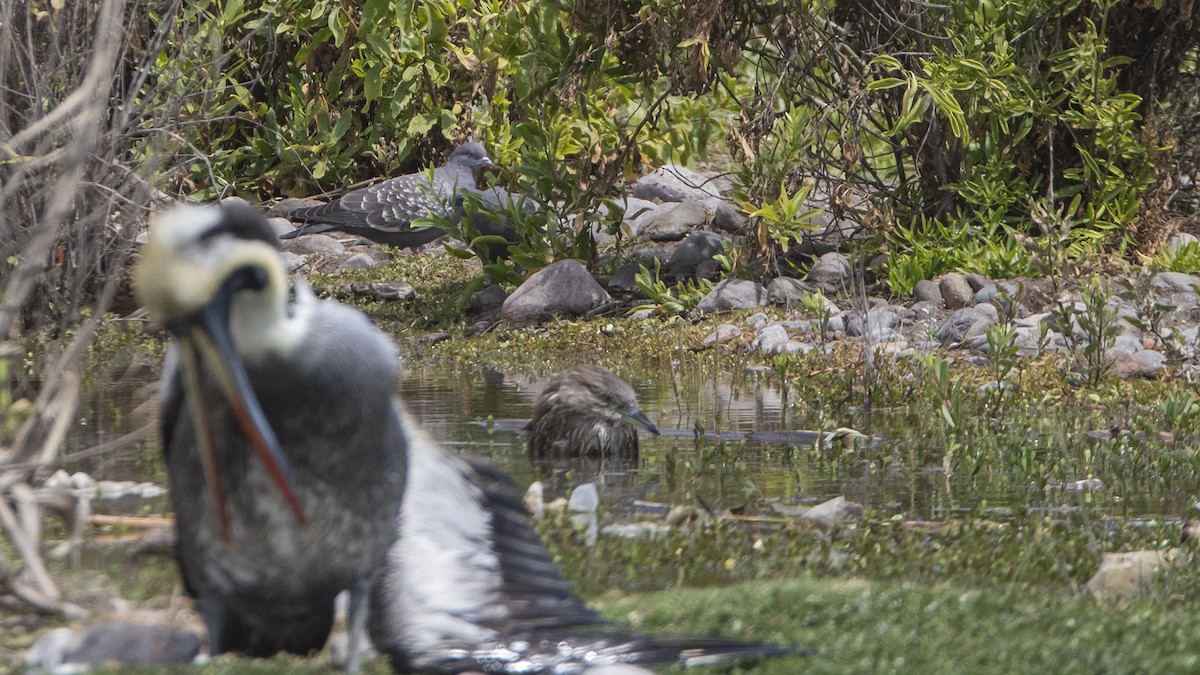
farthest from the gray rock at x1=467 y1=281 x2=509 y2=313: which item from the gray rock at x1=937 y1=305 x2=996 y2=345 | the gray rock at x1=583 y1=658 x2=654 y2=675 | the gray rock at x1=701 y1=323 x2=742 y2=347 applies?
the gray rock at x1=583 y1=658 x2=654 y2=675

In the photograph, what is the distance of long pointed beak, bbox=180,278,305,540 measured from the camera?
3.22 m

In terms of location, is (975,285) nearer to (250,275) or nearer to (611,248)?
(611,248)

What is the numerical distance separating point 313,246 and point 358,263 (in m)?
0.84

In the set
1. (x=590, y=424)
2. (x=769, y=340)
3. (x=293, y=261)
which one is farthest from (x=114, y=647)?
(x=293, y=261)

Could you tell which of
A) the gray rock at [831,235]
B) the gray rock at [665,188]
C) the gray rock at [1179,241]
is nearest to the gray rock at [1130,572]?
the gray rock at [1179,241]

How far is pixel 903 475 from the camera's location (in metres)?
6.82

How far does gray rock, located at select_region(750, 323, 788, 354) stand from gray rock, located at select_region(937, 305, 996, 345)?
1.00 m

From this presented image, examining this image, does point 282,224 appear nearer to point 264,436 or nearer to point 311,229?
point 311,229

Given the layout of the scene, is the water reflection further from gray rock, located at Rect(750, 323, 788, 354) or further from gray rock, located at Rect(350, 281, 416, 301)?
gray rock, located at Rect(350, 281, 416, 301)

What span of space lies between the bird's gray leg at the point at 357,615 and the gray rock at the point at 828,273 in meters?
7.83

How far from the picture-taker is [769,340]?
402 inches

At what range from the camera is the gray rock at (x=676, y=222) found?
1348 cm

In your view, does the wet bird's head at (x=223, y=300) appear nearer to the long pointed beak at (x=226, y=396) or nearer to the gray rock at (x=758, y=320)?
the long pointed beak at (x=226, y=396)

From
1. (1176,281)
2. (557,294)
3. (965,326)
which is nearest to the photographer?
(965,326)
